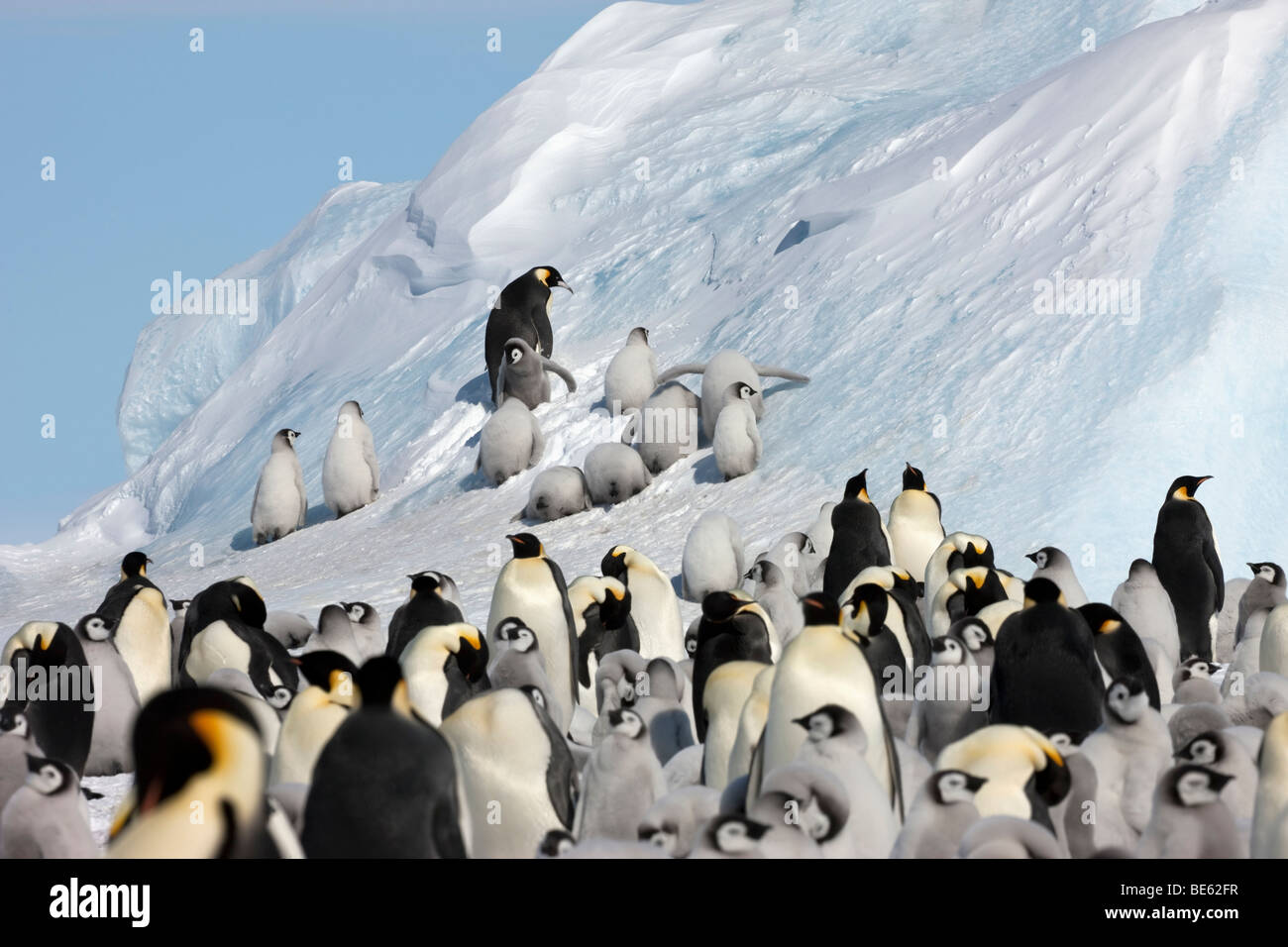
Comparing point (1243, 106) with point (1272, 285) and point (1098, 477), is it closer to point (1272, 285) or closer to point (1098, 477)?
point (1272, 285)

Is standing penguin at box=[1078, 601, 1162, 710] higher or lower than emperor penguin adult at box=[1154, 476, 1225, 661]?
lower

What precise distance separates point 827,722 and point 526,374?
9017mm

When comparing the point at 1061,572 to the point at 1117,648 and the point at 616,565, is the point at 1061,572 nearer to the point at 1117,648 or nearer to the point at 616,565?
the point at 1117,648

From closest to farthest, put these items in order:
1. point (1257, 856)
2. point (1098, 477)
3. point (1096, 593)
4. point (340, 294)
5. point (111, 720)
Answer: point (1257, 856)
point (111, 720)
point (1096, 593)
point (1098, 477)
point (340, 294)

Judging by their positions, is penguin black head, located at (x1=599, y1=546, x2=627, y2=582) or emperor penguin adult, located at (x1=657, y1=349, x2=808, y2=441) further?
emperor penguin adult, located at (x1=657, y1=349, x2=808, y2=441)

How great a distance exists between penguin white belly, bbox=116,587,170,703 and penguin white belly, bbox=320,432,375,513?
246 inches

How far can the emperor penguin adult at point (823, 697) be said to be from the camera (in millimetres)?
3740

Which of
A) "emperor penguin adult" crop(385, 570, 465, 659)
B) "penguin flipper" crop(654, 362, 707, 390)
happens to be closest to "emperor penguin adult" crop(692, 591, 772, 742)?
"emperor penguin adult" crop(385, 570, 465, 659)

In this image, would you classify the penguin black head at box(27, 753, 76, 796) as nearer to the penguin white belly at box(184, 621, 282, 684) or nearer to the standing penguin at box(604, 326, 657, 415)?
the penguin white belly at box(184, 621, 282, 684)

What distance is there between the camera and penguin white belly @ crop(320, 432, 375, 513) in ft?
41.0

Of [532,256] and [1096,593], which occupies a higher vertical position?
[532,256]

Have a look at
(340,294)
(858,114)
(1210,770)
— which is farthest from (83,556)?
(1210,770)

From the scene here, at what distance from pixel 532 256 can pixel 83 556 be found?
808 cm
